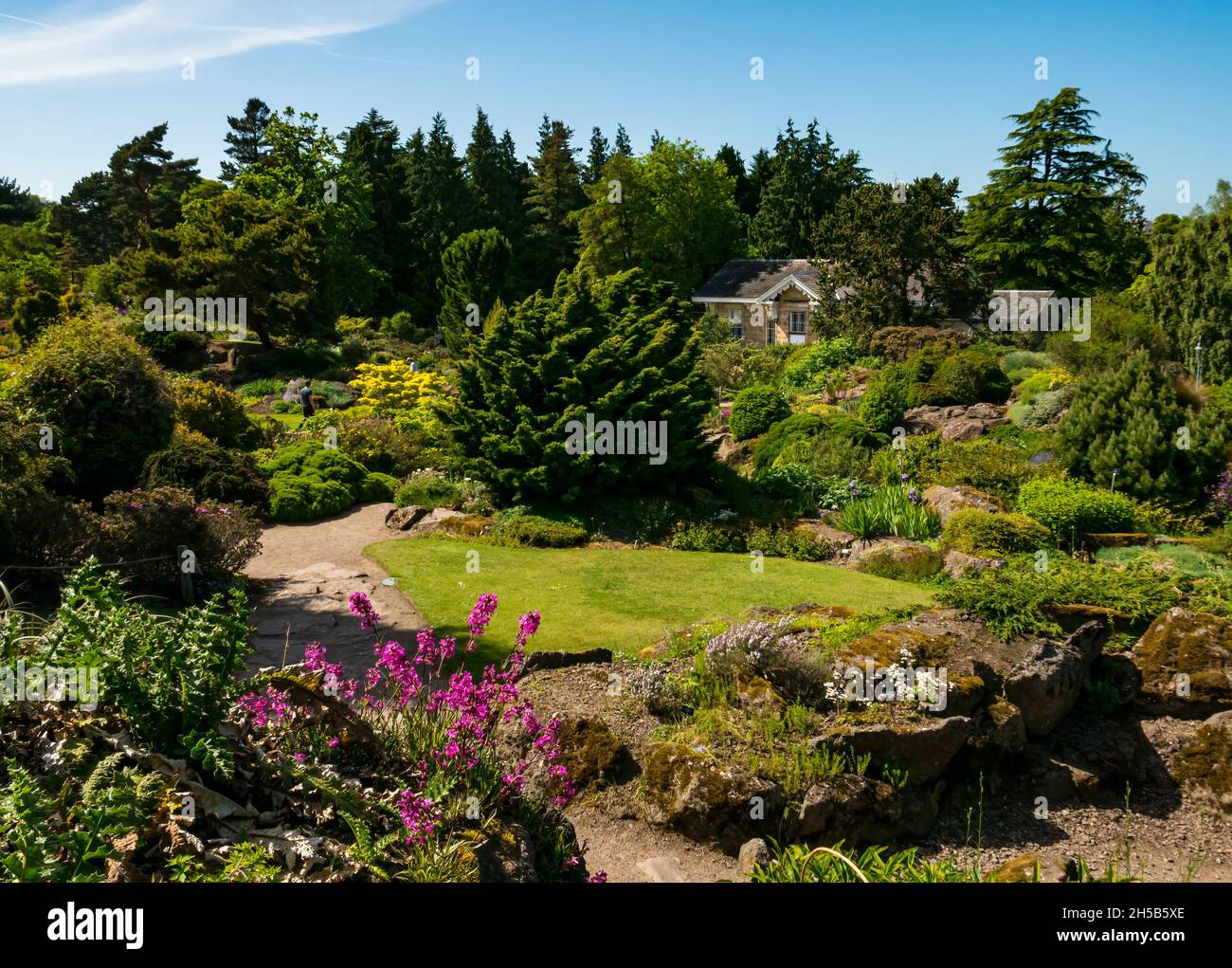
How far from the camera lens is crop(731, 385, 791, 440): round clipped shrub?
75.9 ft

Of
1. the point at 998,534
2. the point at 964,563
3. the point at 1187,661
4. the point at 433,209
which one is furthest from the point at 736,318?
the point at 1187,661

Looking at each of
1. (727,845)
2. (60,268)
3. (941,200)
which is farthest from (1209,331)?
(60,268)

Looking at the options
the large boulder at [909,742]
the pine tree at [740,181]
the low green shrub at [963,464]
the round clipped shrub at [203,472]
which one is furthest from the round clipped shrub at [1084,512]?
the pine tree at [740,181]

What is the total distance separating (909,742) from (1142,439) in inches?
439

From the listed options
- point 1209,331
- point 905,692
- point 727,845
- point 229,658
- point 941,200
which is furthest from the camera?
point 941,200

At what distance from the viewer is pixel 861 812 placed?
6.38m

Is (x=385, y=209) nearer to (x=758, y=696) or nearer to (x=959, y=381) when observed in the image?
(x=959, y=381)

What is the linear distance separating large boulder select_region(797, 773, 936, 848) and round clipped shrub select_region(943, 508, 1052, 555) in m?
7.89

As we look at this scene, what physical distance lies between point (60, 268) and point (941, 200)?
5377 centimetres

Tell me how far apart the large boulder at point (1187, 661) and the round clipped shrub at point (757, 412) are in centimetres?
1471

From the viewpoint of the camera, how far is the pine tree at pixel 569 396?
53.9 ft

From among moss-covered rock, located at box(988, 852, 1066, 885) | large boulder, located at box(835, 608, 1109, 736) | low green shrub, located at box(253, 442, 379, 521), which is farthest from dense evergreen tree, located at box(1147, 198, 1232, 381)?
moss-covered rock, located at box(988, 852, 1066, 885)
